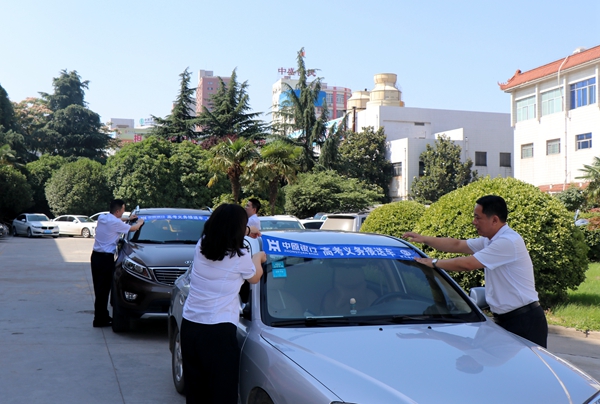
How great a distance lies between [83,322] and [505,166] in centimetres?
5010

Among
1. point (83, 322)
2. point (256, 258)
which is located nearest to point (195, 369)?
point (256, 258)

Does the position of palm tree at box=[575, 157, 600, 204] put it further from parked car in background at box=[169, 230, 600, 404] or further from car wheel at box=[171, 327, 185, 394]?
car wheel at box=[171, 327, 185, 394]

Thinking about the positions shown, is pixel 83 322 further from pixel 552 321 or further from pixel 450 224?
pixel 552 321

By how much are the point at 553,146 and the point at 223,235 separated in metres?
40.6

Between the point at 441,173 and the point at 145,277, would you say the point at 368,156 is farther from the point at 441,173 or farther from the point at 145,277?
the point at 145,277

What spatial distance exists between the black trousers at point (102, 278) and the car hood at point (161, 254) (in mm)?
310

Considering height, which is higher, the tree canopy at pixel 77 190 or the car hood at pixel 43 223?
the tree canopy at pixel 77 190

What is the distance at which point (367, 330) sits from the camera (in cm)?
399

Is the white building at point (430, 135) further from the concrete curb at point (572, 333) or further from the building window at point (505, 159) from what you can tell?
the concrete curb at point (572, 333)

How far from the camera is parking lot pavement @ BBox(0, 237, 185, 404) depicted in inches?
226

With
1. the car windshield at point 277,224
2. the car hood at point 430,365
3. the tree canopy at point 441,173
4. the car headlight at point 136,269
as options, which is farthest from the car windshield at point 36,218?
the car hood at point 430,365

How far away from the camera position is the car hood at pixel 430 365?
3102mm

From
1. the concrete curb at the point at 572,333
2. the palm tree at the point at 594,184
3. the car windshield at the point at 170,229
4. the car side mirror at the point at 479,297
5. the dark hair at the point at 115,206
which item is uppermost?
the palm tree at the point at 594,184

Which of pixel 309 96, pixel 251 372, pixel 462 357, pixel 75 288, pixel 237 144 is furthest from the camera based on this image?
pixel 309 96
